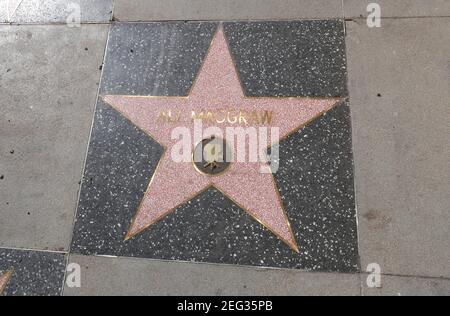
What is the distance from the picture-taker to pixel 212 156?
2.31m

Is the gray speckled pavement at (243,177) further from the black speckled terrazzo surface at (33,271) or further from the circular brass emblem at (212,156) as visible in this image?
the circular brass emblem at (212,156)

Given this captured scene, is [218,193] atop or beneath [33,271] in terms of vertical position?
atop

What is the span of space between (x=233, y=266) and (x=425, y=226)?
3.54 feet

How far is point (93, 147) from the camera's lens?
2.46m

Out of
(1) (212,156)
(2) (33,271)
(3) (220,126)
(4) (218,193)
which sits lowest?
(2) (33,271)

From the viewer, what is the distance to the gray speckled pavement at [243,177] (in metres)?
2.09

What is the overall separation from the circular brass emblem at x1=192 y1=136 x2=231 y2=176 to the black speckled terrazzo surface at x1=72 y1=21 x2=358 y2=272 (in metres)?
0.15

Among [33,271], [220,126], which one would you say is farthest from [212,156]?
[33,271]

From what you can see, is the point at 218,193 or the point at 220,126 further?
the point at 220,126

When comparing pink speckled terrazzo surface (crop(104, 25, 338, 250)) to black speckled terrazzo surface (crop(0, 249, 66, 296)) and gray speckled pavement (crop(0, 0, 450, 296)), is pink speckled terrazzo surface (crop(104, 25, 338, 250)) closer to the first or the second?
gray speckled pavement (crop(0, 0, 450, 296))

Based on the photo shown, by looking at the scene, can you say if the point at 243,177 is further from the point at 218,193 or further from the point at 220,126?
the point at 220,126

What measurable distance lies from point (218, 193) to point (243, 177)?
0.18 meters
